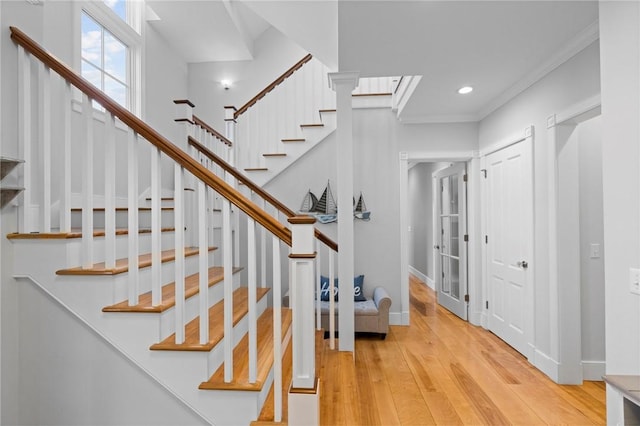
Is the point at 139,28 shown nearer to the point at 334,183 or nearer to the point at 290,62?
the point at 290,62

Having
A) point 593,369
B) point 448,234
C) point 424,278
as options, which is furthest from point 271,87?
point 424,278

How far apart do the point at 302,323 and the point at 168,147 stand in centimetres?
113

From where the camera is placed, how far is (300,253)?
5.60 ft

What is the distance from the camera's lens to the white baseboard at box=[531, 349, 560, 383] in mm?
2742

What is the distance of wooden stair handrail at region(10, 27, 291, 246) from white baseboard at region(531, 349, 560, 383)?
255 cm

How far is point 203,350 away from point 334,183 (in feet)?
9.69

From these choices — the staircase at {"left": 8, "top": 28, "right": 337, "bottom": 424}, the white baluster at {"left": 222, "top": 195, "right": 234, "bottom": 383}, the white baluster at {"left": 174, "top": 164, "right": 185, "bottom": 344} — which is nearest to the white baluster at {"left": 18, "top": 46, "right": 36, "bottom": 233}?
the staircase at {"left": 8, "top": 28, "right": 337, "bottom": 424}

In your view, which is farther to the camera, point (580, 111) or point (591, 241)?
point (591, 241)

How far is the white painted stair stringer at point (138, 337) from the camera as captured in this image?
1.74 metres

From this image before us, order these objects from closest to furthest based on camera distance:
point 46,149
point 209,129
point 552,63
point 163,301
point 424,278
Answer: point 46,149, point 163,301, point 552,63, point 209,129, point 424,278

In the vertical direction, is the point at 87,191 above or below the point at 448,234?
above

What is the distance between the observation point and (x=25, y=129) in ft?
5.91

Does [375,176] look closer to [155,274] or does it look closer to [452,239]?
[452,239]

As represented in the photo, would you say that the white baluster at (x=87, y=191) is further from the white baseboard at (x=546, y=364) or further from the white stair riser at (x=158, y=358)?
the white baseboard at (x=546, y=364)
